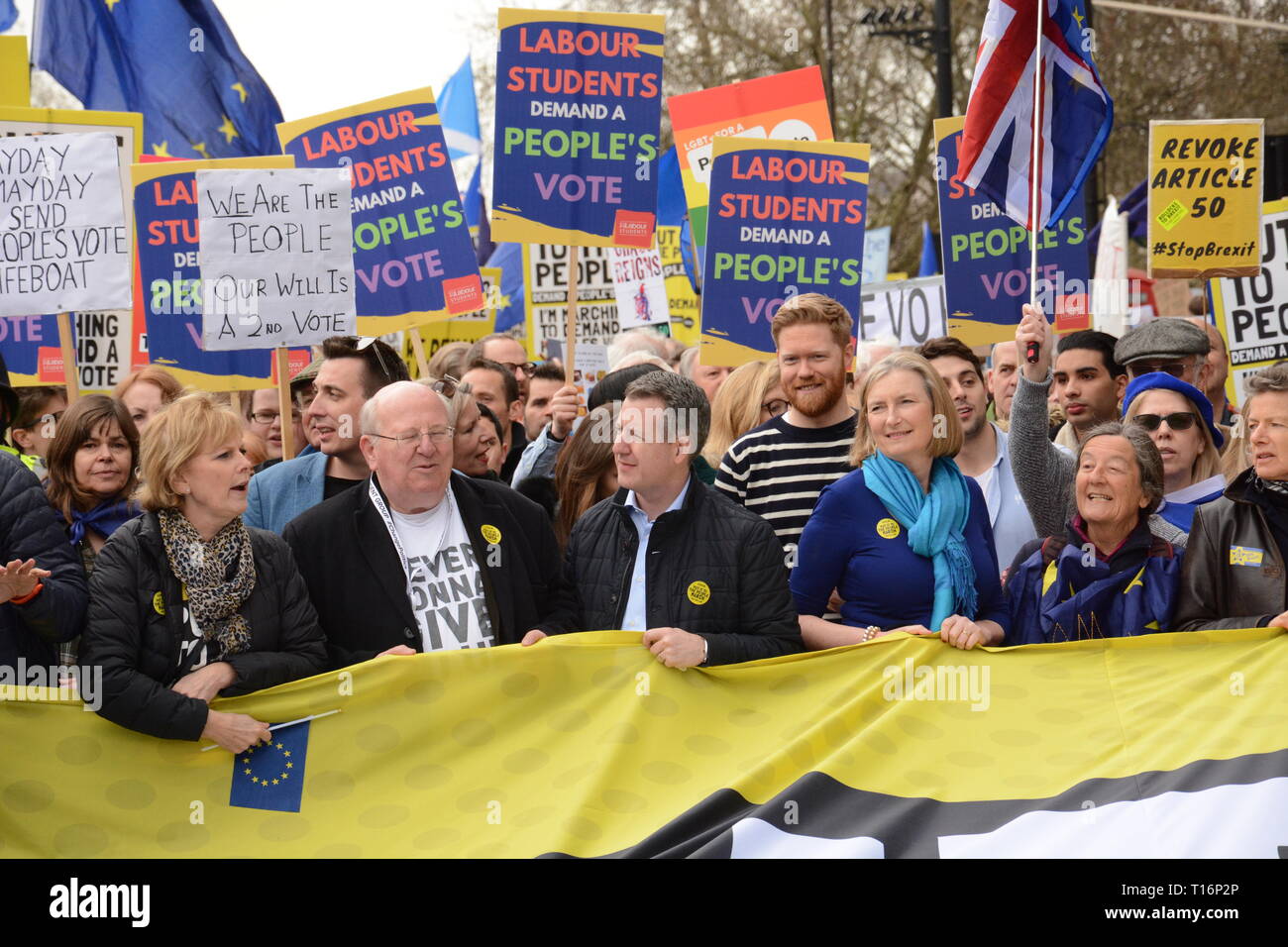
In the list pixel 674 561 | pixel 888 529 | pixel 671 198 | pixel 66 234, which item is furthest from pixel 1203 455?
pixel 671 198

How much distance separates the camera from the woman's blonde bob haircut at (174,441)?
4027mm

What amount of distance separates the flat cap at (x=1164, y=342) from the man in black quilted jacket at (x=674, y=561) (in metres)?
2.49

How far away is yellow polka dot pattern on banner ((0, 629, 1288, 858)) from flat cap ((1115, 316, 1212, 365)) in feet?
7.23

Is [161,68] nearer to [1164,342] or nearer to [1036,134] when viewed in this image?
[1036,134]

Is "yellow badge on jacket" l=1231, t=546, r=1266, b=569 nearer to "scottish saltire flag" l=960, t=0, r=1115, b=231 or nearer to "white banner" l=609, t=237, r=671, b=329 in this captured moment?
"scottish saltire flag" l=960, t=0, r=1115, b=231

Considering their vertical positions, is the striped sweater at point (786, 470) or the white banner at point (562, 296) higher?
the white banner at point (562, 296)

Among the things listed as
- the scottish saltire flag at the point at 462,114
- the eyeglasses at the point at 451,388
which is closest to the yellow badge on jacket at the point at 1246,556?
the eyeglasses at the point at 451,388

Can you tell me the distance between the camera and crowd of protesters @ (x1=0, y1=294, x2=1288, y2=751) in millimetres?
4004

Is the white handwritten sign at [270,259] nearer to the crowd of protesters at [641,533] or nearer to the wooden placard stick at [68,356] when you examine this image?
the wooden placard stick at [68,356]

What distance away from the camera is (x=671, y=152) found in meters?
13.2

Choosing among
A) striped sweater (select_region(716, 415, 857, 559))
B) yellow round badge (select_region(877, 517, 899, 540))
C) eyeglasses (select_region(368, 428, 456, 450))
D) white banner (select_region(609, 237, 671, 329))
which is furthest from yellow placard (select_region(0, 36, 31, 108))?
yellow round badge (select_region(877, 517, 899, 540))

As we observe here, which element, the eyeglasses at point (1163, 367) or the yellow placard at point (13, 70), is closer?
the eyeglasses at point (1163, 367)

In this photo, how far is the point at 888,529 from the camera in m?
4.48

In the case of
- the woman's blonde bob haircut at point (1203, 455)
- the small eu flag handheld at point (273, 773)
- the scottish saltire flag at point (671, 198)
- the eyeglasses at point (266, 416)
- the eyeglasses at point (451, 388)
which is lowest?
the small eu flag handheld at point (273, 773)
